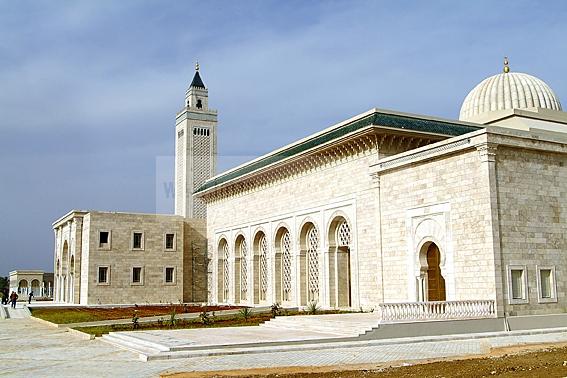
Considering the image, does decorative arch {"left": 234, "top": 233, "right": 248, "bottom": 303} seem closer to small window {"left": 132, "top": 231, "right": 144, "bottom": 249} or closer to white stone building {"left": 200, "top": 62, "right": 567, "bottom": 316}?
white stone building {"left": 200, "top": 62, "right": 567, "bottom": 316}

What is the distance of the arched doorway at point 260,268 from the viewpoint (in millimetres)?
29375

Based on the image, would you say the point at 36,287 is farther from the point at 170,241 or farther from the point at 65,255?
the point at 170,241

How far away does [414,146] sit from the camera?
2144 centimetres

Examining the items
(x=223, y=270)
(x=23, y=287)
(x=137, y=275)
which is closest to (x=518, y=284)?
(x=223, y=270)

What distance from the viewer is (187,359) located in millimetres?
11367

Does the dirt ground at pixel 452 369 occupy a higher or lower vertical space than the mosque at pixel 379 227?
lower

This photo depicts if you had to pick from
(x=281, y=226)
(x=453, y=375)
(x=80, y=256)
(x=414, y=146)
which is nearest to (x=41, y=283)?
(x=80, y=256)

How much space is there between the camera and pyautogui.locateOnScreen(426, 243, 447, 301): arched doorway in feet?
62.2

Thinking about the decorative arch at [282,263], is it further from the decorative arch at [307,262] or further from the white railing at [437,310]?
the white railing at [437,310]

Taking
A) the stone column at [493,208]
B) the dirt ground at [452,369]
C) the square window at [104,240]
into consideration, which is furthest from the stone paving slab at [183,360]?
the square window at [104,240]

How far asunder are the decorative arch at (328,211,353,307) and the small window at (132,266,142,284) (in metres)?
14.4

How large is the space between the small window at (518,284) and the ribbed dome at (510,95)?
10829 mm

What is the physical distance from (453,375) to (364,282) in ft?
41.4

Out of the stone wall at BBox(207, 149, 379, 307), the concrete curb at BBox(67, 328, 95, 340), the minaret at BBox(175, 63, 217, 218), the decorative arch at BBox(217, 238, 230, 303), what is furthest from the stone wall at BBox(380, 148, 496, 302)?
the minaret at BBox(175, 63, 217, 218)
